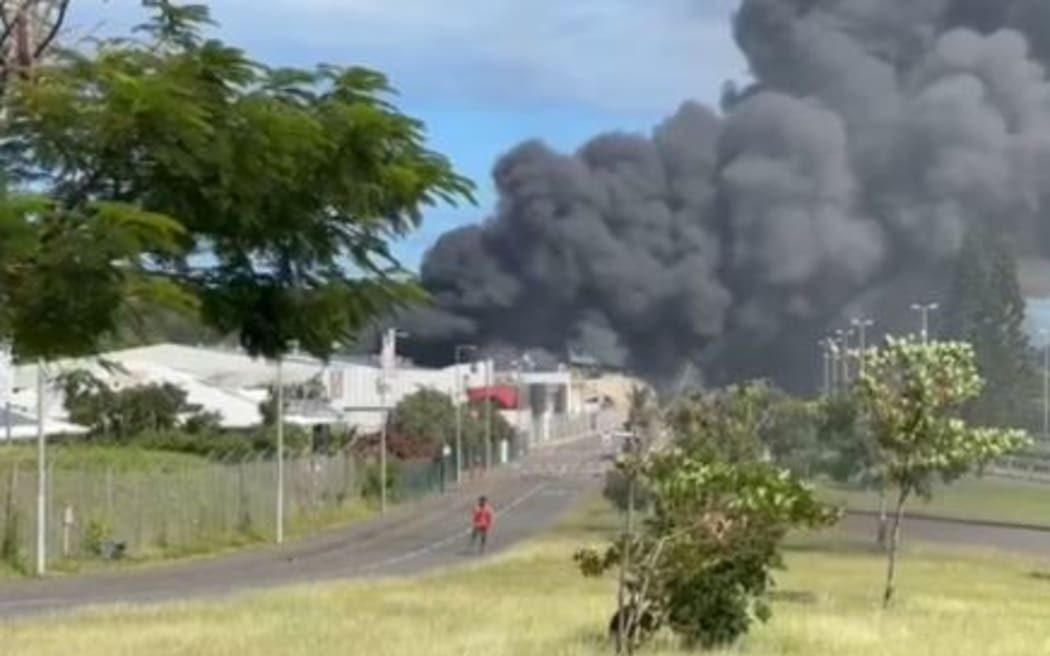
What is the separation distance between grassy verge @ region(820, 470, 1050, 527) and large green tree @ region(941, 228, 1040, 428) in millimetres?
14143

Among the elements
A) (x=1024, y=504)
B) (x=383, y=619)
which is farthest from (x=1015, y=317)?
(x=383, y=619)

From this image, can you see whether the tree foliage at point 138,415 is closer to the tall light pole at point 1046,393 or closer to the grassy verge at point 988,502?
the grassy verge at point 988,502

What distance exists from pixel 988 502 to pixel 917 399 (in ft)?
191

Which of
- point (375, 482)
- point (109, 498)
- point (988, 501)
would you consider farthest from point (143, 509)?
point (988, 501)

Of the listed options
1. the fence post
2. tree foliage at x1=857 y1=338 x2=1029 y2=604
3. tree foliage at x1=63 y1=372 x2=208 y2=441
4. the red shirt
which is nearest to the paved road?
the red shirt

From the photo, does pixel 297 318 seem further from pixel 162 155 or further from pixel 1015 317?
pixel 1015 317

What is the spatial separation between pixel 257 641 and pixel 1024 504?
7055 cm

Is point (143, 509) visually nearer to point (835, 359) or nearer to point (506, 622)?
point (835, 359)

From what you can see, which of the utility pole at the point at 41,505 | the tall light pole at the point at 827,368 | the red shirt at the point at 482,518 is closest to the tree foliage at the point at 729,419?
the red shirt at the point at 482,518

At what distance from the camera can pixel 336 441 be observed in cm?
9806

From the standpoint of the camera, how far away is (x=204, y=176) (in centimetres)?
961

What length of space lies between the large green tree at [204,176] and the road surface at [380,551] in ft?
82.8

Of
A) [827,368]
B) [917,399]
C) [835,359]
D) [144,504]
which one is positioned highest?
[827,368]

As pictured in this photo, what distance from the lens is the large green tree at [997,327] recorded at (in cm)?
11731
